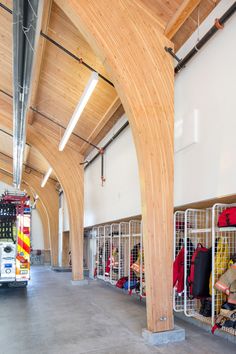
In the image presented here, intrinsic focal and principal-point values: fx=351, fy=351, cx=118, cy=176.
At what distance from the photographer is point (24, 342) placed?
4.74 meters

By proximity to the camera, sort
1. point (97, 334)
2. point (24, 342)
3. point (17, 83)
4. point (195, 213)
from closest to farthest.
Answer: point (24, 342) < point (97, 334) < point (195, 213) < point (17, 83)

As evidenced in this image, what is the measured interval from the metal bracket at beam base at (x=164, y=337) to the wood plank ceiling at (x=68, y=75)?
3.71 m

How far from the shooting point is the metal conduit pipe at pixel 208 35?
168 inches

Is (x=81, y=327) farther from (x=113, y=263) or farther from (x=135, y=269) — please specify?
(x=113, y=263)

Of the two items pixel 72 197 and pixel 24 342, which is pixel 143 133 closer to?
pixel 24 342

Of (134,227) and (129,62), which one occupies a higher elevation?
(129,62)

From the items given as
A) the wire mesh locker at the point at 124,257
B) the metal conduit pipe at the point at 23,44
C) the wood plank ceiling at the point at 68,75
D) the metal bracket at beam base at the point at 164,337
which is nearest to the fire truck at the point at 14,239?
the wire mesh locker at the point at 124,257

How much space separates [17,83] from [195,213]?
3888 mm

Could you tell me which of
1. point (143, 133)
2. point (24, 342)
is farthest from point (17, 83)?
point (24, 342)

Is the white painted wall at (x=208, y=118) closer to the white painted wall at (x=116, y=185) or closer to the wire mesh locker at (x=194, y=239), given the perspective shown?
the wire mesh locker at (x=194, y=239)

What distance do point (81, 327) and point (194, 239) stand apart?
2315 millimetres

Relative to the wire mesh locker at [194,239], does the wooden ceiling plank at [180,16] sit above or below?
above

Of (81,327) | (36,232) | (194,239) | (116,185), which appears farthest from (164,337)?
(36,232)

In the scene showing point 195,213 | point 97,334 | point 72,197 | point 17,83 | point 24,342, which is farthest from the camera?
point 72,197
